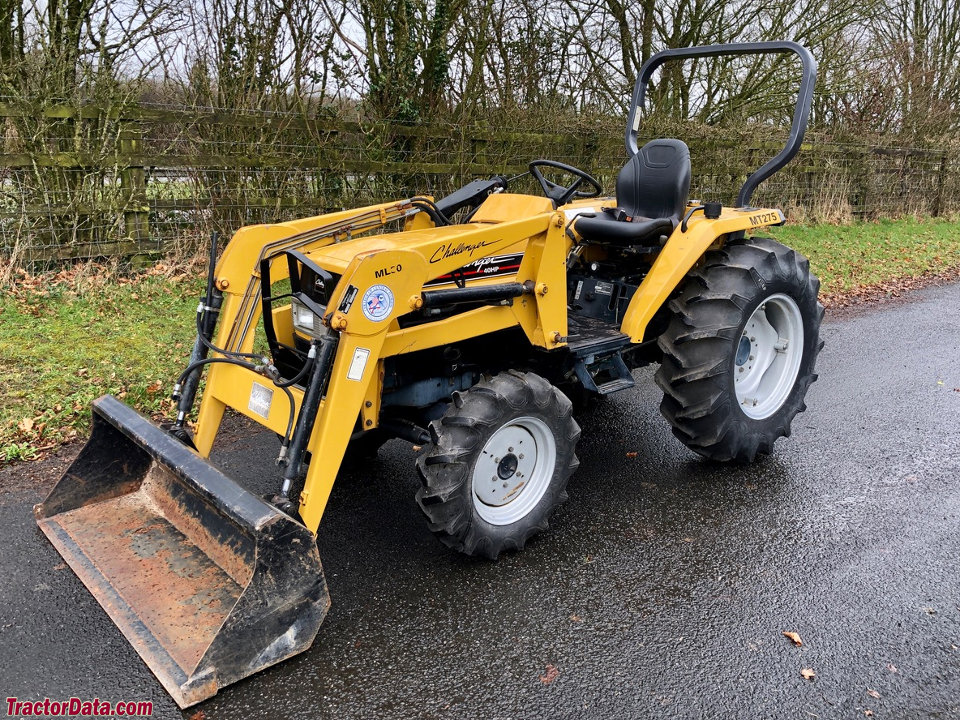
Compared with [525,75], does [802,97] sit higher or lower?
lower

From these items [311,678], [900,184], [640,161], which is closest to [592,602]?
[311,678]

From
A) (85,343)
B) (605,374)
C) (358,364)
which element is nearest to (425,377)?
(358,364)

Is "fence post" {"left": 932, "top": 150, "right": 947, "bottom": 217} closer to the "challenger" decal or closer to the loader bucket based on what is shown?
the "challenger" decal

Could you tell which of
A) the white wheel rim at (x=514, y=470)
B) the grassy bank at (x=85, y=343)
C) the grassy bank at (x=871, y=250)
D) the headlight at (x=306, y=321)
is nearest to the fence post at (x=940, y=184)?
the grassy bank at (x=871, y=250)

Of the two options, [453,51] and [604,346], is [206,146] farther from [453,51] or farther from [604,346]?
[604,346]

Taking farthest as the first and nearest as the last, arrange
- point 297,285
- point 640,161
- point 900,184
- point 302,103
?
point 900,184 → point 302,103 → point 640,161 → point 297,285

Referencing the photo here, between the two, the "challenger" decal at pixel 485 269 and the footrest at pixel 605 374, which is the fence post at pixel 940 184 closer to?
the footrest at pixel 605 374

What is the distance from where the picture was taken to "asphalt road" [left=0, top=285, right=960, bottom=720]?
2.48m

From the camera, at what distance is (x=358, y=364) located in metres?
2.78

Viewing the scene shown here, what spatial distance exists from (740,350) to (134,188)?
5.94 meters

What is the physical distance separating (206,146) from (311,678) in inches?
250

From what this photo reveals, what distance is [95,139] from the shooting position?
22.9ft

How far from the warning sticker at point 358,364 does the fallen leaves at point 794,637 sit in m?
1.90

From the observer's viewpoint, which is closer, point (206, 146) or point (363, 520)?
point (363, 520)
